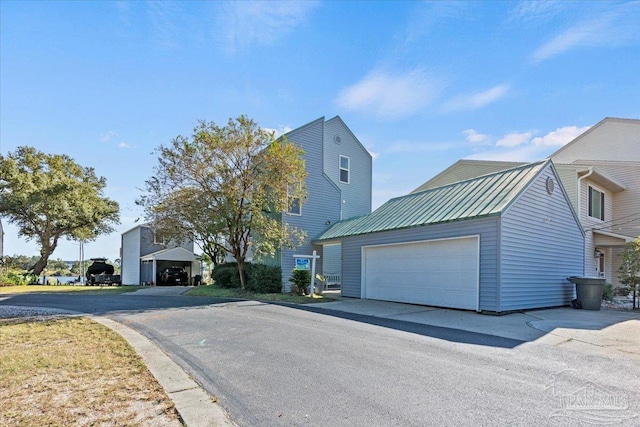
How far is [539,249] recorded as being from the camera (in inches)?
470

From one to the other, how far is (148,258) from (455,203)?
23.5 m

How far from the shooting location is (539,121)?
15.6 meters

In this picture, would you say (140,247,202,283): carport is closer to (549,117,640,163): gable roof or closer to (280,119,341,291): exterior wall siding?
(280,119,341,291): exterior wall siding

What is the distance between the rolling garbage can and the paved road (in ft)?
21.4

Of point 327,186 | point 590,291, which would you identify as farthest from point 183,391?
point 327,186

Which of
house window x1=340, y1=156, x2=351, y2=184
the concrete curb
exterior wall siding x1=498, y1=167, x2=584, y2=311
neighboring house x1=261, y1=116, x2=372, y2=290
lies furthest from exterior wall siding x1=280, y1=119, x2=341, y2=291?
the concrete curb

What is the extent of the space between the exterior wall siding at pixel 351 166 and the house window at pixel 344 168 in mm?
203

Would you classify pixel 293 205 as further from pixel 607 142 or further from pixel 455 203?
pixel 607 142

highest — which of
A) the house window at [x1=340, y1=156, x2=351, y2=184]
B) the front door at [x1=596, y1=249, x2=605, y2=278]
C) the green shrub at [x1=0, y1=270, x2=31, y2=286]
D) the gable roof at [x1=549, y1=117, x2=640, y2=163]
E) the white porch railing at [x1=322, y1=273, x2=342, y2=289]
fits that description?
the gable roof at [x1=549, y1=117, x2=640, y2=163]

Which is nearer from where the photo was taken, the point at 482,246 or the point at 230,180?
the point at 482,246

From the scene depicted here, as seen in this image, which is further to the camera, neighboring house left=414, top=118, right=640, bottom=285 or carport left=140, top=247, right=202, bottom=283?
carport left=140, top=247, right=202, bottom=283

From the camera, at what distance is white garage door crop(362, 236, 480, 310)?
11.2m

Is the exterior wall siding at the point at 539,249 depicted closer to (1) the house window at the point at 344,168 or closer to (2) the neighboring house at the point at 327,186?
(2) the neighboring house at the point at 327,186

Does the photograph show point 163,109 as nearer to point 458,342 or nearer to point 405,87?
point 405,87
